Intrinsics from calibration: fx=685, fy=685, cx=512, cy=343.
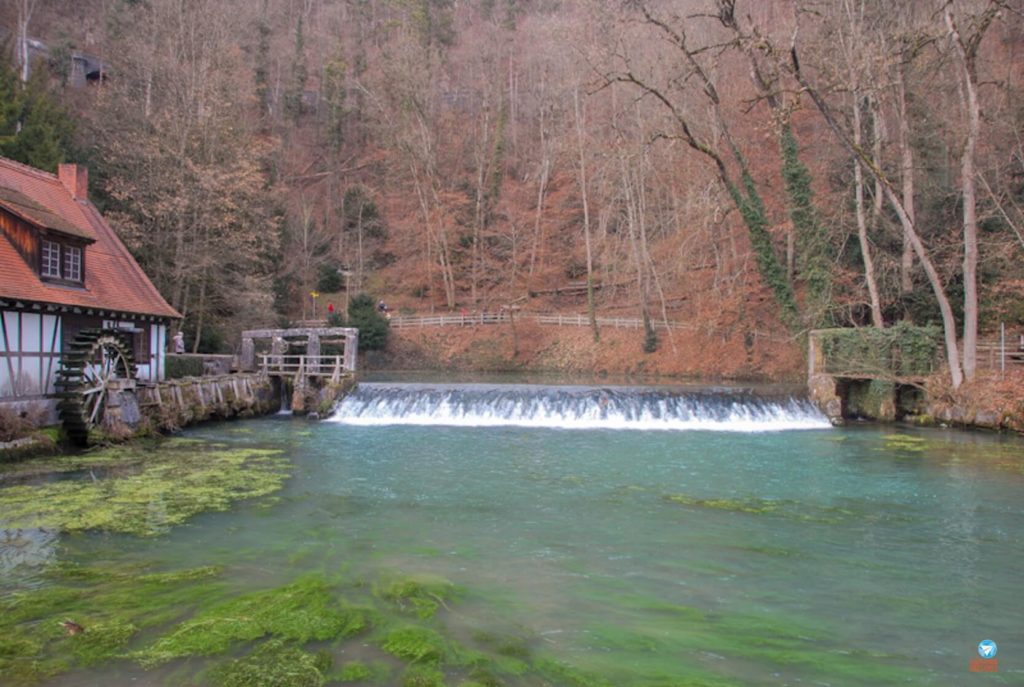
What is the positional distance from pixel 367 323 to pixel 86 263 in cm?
2101

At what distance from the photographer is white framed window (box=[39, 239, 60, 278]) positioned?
53.4 feet

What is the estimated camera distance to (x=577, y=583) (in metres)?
7.17

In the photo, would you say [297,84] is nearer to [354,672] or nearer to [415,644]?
[415,644]

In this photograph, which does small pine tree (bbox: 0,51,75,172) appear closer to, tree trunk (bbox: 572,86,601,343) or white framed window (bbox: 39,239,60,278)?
white framed window (bbox: 39,239,60,278)

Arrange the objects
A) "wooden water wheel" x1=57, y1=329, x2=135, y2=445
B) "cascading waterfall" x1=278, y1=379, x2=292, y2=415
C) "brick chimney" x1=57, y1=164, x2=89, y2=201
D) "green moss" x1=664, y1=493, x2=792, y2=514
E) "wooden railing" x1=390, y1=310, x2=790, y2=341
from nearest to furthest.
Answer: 1. "green moss" x1=664, y1=493, x2=792, y2=514
2. "wooden water wheel" x1=57, y1=329, x2=135, y2=445
3. "brick chimney" x1=57, y1=164, x2=89, y2=201
4. "cascading waterfall" x1=278, y1=379, x2=292, y2=415
5. "wooden railing" x1=390, y1=310, x2=790, y2=341

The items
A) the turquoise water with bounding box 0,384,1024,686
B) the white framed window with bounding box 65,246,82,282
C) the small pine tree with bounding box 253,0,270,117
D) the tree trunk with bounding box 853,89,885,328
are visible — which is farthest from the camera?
the small pine tree with bounding box 253,0,270,117

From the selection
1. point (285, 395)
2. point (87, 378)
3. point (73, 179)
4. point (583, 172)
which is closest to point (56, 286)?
point (87, 378)

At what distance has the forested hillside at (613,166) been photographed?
21.5m

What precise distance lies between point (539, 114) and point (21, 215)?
36.7 m

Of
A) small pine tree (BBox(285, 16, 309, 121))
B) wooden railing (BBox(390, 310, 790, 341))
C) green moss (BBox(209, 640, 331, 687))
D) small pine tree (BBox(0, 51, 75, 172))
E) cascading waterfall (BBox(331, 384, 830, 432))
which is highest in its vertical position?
small pine tree (BBox(285, 16, 309, 121))

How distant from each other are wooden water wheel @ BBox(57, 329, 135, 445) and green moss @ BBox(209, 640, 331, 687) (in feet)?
39.9

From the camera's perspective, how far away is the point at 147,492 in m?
11.1

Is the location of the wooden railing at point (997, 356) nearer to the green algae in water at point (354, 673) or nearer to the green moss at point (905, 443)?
the green moss at point (905, 443)

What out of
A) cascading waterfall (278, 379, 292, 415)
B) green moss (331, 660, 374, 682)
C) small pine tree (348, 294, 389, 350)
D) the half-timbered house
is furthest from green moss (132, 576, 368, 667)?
small pine tree (348, 294, 389, 350)
